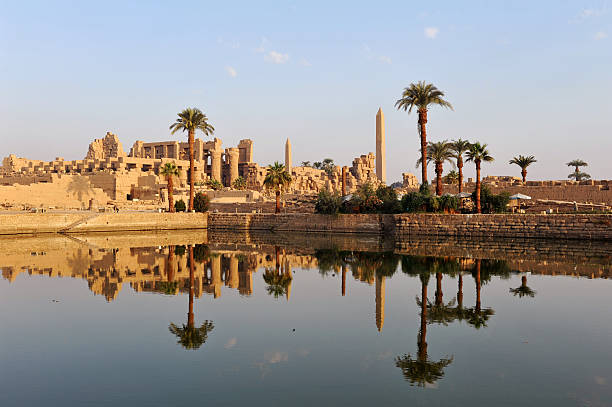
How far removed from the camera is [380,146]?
79.5m

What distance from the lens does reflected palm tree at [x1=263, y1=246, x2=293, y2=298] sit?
15.7m

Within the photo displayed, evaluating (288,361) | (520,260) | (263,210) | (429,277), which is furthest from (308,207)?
(288,361)

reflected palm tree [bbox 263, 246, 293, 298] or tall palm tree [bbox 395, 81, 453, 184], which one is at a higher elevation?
tall palm tree [bbox 395, 81, 453, 184]

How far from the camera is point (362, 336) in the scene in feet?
33.3

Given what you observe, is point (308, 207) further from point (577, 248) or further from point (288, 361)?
point (288, 361)

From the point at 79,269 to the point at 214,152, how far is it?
262ft

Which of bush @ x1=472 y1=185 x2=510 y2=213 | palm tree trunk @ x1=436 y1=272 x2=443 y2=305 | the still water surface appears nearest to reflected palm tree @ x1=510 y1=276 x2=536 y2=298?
the still water surface

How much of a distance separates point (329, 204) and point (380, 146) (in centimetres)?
4054

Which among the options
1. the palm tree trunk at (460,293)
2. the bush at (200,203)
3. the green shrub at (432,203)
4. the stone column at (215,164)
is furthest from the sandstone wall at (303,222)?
the stone column at (215,164)

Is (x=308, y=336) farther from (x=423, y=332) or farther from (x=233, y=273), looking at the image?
(x=233, y=273)

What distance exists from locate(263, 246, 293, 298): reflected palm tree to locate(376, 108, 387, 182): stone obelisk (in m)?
58.0

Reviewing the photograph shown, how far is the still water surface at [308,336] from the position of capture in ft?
23.5

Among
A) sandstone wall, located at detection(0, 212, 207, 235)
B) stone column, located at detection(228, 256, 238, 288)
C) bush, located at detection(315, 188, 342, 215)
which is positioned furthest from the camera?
bush, located at detection(315, 188, 342, 215)

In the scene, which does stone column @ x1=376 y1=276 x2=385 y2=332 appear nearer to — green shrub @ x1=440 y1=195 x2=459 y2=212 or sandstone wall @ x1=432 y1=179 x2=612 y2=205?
green shrub @ x1=440 y1=195 x2=459 y2=212
